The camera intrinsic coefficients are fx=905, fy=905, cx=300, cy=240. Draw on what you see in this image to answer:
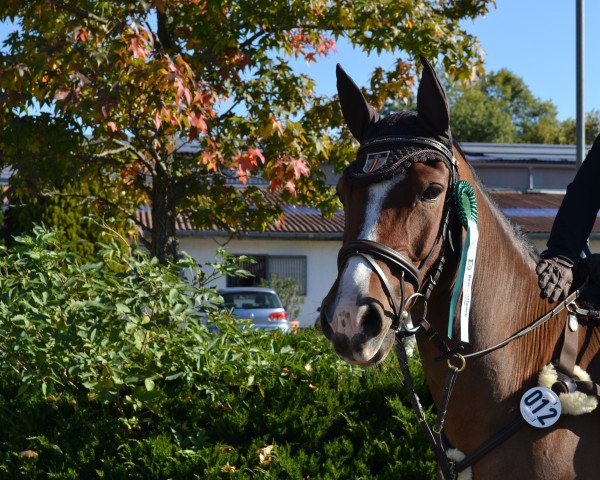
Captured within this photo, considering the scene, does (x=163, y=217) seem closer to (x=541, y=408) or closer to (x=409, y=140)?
(x=409, y=140)

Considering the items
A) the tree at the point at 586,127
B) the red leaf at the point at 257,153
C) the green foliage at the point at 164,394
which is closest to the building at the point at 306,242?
the red leaf at the point at 257,153

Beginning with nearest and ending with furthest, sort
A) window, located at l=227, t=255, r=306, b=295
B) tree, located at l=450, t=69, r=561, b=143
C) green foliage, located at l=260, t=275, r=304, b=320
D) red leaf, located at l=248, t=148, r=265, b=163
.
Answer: red leaf, located at l=248, t=148, r=265, b=163, green foliage, located at l=260, t=275, r=304, b=320, window, located at l=227, t=255, r=306, b=295, tree, located at l=450, t=69, r=561, b=143

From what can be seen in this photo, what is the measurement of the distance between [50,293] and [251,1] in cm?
351

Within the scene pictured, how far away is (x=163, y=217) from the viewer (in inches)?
351

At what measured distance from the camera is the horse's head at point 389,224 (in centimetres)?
280

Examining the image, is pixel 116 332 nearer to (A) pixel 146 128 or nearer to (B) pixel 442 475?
(B) pixel 442 475

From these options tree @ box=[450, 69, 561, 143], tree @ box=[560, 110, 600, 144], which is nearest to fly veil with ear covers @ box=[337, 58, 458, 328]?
tree @ box=[450, 69, 561, 143]

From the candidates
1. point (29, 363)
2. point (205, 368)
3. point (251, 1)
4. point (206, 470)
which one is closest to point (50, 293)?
point (29, 363)

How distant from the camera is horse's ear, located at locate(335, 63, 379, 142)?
343 centimetres

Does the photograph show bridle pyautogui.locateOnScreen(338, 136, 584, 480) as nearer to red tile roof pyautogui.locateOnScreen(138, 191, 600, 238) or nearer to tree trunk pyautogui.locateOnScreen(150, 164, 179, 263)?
tree trunk pyautogui.locateOnScreen(150, 164, 179, 263)

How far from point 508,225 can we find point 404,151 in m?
0.66

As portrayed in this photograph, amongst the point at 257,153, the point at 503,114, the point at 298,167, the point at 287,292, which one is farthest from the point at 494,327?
the point at 503,114

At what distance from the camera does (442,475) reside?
3.35 meters

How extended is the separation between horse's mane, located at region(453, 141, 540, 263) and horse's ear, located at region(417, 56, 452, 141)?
23cm
